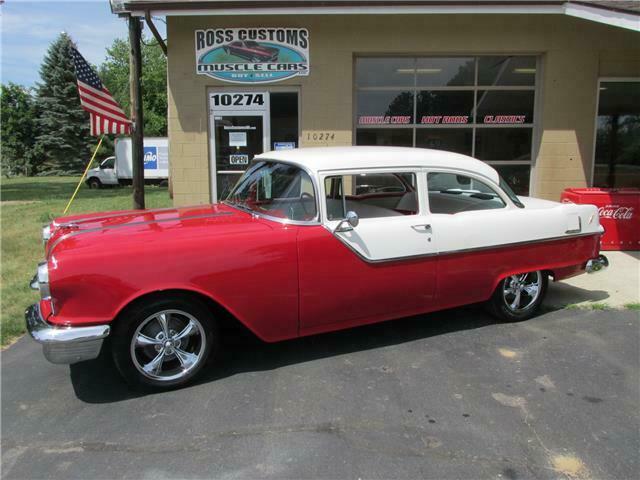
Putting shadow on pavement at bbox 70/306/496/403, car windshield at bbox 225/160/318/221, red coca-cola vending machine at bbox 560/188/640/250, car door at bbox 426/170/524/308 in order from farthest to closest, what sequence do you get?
red coca-cola vending machine at bbox 560/188/640/250, car door at bbox 426/170/524/308, car windshield at bbox 225/160/318/221, shadow on pavement at bbox 70/306/496/403

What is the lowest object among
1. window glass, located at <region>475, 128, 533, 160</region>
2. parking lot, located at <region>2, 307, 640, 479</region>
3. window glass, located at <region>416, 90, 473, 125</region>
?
parking lot, located at <region>2, 307, 640, 479</region>

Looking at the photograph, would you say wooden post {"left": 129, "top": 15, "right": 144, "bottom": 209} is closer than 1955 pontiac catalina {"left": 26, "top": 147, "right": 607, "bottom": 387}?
No

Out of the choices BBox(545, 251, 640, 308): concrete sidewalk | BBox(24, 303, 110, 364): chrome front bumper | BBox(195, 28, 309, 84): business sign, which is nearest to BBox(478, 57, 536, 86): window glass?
BBox(195, 28, 309, 84): business sign

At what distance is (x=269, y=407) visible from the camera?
11.5 ft

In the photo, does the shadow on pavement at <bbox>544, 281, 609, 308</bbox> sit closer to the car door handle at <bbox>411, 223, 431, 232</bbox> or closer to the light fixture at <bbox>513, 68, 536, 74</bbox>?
the car door handle at <bbox>411, 223, 431, 232</bbox>

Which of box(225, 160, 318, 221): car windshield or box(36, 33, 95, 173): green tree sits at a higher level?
box(36, 33, 95, 173): green tree

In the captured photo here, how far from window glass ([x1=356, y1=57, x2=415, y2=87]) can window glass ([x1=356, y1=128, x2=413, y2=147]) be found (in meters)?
0.81

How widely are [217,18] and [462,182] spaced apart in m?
5.91

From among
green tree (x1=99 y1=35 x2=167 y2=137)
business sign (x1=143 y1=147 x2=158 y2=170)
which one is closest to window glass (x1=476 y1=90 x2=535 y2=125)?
business sign (x1=143 y1=147 x2=158 y2=170)

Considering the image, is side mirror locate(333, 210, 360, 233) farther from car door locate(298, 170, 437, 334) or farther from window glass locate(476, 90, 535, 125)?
window glass locate(476, 90, 535, 125)

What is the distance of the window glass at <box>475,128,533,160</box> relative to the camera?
9.64m

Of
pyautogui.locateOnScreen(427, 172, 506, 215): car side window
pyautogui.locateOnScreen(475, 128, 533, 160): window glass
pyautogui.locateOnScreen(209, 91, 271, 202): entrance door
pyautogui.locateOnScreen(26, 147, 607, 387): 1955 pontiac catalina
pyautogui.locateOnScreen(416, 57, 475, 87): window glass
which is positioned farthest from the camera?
pyautogui.locateOnScreen(475, 128, 533, 160): window glass

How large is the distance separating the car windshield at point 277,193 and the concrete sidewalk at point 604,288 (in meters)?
3.22

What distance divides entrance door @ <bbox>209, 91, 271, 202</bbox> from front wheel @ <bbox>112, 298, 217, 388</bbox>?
558 cm
